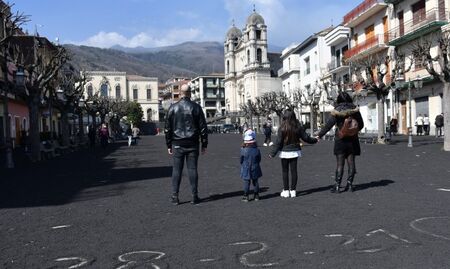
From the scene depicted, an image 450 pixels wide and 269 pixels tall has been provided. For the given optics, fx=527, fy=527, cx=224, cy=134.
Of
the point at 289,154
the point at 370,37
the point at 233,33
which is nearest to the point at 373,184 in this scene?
the point at 289,154

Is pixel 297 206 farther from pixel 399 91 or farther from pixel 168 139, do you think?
pixel 399 91

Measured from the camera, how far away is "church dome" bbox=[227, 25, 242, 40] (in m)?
115

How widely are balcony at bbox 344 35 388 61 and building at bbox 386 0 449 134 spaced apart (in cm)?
131

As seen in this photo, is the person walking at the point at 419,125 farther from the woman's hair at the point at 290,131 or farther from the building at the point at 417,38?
the woman's hair at the point at 290,131

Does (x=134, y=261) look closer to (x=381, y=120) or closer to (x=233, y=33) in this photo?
(x=381, y=120)

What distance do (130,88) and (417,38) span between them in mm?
87226

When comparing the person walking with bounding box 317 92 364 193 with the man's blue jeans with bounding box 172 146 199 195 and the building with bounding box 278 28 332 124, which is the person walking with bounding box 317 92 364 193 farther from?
the building with bounding box 278 28 332 124

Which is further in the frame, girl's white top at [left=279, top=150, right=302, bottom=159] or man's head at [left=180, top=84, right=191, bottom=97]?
girl's white top at [left=279, top=150, right=302, bottom=159]

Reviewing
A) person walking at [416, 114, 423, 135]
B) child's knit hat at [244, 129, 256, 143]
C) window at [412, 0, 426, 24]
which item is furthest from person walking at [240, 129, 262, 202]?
window at [412, 0, 426, 24]

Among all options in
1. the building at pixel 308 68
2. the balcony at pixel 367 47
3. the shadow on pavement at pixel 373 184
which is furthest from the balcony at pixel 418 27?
the shadow on pavement at pixel 373 184

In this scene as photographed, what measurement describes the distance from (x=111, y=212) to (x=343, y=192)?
13.3 feet

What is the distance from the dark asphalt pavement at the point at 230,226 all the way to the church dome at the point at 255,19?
94.2 meters

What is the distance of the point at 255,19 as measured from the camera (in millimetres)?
103438

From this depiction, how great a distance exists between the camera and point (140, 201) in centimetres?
903
